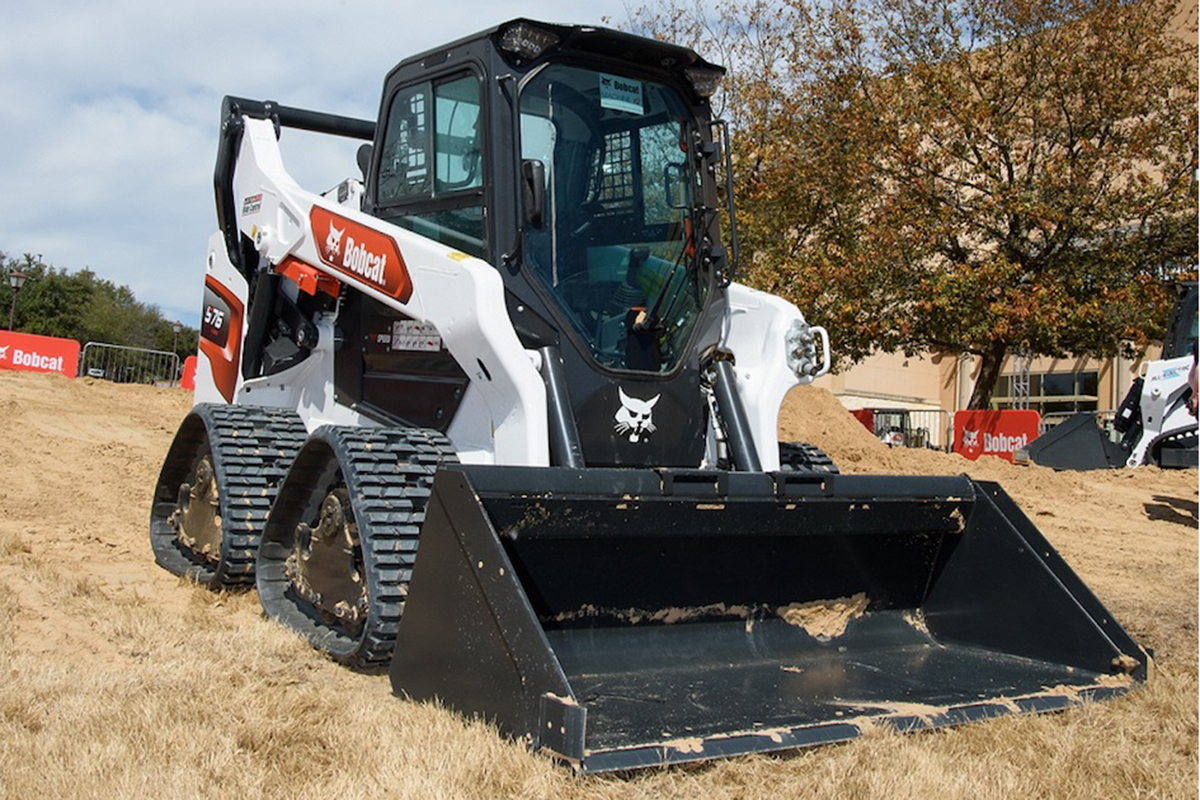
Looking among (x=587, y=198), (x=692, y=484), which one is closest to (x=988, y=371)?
(x=587, y=198)

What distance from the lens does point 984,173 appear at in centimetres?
1772

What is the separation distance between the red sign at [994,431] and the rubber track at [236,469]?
13.9m

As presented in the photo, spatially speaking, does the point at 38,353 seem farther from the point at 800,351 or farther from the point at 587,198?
the point at 800,351

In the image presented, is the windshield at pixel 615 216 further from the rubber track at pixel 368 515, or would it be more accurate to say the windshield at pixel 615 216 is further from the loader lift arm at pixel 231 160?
the loader lift arm at pixel 231 160

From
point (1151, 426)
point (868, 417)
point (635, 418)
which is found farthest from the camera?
point (868, 417)

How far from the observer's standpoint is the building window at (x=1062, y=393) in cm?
3339

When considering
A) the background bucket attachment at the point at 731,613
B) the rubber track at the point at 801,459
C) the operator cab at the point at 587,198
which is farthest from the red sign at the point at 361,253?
the rubber track at the point at 801,459

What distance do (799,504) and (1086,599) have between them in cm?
110

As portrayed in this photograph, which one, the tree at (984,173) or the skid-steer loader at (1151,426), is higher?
the tree at (984,173)

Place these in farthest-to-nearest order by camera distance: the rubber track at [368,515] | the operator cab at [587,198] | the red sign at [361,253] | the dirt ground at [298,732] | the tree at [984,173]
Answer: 1. the tree at [984,173]
2. the red sign at [361,253]
3. the operator cab at [587,198]
4. the rubber track at [368,515]
5. the dirt ground at [298,732]

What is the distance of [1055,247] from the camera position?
17.7m

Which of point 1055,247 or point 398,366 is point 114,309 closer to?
point 1055,247

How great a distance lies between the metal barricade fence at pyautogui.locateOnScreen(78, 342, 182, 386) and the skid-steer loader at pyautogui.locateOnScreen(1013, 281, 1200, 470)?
13645 mm

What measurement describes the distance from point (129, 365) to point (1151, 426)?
15.5 m
